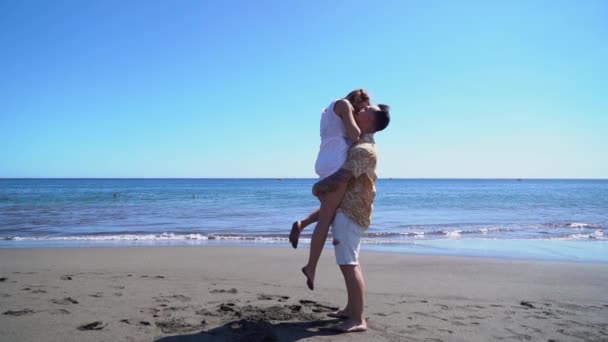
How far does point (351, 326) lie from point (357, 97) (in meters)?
1.81

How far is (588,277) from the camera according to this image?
5.68m

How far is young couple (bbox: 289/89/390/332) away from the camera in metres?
3.06

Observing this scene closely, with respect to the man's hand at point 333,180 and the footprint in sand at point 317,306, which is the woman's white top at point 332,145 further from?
the footprint in sand at point 317,306

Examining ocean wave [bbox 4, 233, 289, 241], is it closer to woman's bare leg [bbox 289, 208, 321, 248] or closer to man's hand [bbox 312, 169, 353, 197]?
woman's bare leg [bbox 289, 208, 321, 248]

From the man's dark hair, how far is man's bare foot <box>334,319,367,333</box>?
153cm

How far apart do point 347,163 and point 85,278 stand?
3846 mm

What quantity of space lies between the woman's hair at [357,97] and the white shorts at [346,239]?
2.99 ft

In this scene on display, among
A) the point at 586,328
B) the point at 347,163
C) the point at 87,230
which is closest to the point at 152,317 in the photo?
the point at 347,163

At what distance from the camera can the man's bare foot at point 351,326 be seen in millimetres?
3062

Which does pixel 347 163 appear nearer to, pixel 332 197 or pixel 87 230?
pixel 332 197

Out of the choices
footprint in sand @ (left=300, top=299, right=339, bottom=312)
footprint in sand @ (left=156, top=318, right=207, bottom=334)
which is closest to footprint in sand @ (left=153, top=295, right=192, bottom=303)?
footprint in sand @ (left=156, top=318, right=207, bottom=334)

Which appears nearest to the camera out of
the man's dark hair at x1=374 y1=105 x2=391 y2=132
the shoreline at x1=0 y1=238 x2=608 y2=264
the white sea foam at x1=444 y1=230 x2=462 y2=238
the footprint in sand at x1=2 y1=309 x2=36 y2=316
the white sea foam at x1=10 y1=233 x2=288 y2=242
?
the man's dark hair at x1=374 y1=105 x2=391 y2=132

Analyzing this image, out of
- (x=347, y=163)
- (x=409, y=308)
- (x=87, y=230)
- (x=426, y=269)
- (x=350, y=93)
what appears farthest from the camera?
(x=87, y=230)


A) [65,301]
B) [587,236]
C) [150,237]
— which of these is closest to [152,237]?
[150,237]
